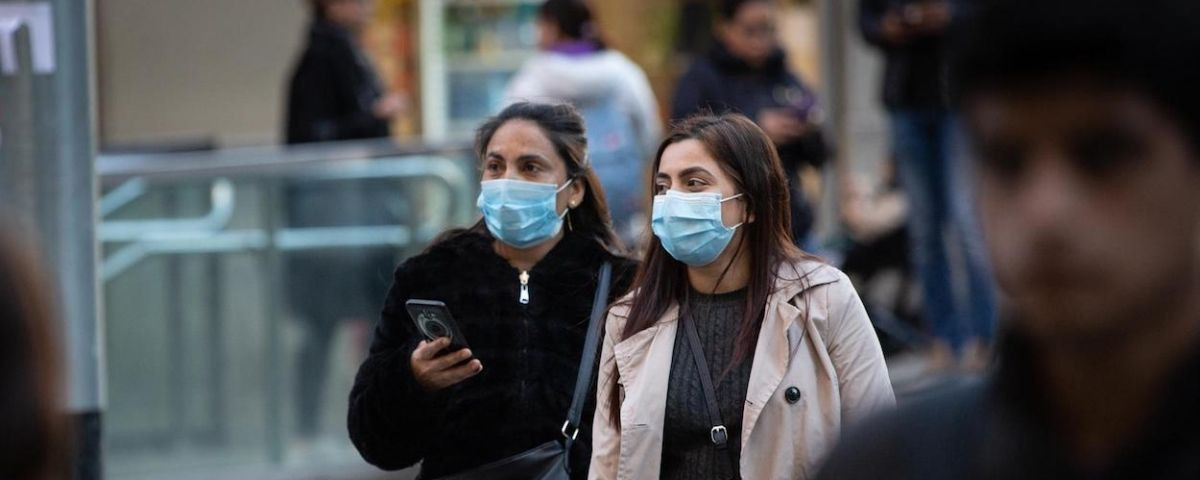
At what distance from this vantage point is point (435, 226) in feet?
28.2

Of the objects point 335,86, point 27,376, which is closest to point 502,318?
point 27,376

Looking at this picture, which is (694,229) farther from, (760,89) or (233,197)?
(233,197)

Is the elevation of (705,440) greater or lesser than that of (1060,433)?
lesser

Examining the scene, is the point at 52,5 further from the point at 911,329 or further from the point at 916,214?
the point at 911,329

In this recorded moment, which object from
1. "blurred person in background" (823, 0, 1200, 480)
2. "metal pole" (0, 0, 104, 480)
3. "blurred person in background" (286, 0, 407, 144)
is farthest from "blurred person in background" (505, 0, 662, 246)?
"blurred person in background" (823, 0, 1200, 480)

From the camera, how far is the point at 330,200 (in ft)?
27.7

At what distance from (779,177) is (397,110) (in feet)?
16.2

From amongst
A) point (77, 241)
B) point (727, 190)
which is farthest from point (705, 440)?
point (77, 241)

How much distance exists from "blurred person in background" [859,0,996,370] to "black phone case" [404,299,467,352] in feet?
12.2

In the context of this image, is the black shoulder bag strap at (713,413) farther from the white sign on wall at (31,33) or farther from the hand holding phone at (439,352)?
the white sign on wall at (31,33)

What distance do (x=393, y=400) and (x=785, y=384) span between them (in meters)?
0.95

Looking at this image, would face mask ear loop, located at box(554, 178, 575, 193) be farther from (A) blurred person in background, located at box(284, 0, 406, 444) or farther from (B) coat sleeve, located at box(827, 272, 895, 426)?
(A) blurred person in background, located at box(284, 0, 406, 444)

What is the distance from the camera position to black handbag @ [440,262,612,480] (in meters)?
4.10

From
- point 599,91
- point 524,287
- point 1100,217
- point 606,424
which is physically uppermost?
point 1100,217
